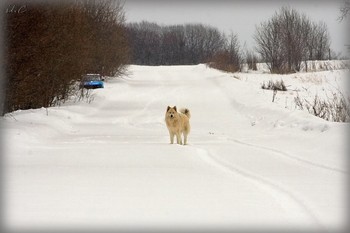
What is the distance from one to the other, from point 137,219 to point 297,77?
32.7 metres

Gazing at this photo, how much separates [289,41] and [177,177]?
3717 cm

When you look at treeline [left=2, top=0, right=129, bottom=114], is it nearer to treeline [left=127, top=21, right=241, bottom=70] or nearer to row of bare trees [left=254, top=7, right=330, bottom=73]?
row of bare trees [left=254, top=7, right=330, bottom=73]

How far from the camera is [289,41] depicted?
137 ft

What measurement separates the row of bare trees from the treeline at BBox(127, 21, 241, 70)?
20672 mm

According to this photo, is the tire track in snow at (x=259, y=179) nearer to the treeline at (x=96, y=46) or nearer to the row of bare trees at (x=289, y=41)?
the treeline at (x=96, y=46)

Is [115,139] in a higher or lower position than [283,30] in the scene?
lower

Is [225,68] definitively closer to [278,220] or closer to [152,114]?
[152,114]

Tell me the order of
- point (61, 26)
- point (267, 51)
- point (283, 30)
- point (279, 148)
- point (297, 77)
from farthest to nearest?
point (267, 51) < point (283, 30) < point (297, 77) < point (61, 26) < point (279, 148)

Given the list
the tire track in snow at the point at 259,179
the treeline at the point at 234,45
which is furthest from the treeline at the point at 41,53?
the treeline at the point at 234,45

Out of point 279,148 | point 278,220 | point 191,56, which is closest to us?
point 278,220

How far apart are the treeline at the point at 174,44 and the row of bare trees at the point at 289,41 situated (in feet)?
67.8

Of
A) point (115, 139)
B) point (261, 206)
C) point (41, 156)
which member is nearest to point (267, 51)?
point (115, 139)

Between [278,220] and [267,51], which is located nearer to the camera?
[278,220]

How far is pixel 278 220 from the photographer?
4.58m
